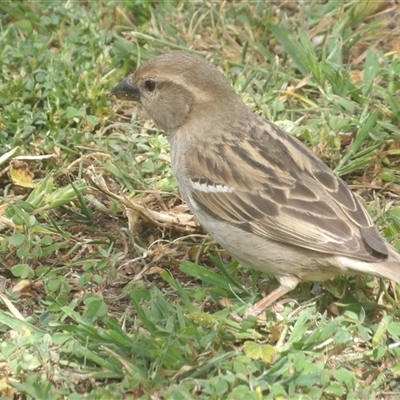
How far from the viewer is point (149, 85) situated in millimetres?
6148

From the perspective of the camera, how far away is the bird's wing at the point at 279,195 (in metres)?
5.19

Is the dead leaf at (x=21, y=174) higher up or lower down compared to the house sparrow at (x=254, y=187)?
lower down

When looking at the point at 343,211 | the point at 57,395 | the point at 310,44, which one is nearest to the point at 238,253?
the point at 343,211

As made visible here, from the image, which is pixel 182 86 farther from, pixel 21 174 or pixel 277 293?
pixel 277 293

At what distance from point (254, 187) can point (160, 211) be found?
→ 1.00 metres

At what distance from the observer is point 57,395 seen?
4699 millimetres

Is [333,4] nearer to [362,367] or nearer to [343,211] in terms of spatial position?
[343,211]

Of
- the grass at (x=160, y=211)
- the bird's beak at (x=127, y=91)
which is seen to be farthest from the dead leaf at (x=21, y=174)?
the bird's beak at (x=127, y=91)

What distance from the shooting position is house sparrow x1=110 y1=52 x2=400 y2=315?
17.0ft

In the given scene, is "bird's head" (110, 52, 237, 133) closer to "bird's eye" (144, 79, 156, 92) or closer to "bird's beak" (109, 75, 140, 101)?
"bird's eye" (144, 79, 156, 92)

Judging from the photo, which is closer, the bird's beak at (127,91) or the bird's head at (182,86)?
the bird's head at (182,86)

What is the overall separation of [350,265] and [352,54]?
295cm

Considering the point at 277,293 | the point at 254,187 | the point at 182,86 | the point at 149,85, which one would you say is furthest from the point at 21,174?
the point at 277,293

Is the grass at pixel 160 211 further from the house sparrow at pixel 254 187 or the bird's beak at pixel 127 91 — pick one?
the bird's beak at pixel 127 91
